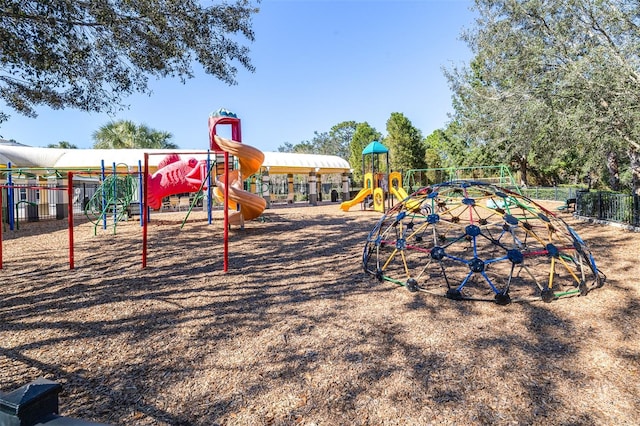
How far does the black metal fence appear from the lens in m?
10.4

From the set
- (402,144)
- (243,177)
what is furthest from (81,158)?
(402,144)

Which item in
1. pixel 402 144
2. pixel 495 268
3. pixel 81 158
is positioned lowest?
pixel 495 268

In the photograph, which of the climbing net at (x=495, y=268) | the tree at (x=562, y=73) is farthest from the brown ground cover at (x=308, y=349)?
the tree at (x=562, y=73)

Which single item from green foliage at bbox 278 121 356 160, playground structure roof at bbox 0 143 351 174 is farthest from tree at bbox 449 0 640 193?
green foliage at bbox 278 121 356 160

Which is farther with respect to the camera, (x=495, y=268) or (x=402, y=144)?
(x=402, y=144)

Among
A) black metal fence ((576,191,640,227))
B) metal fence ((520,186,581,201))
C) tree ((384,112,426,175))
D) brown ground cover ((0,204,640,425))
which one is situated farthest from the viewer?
tree ((384,112,426,175))

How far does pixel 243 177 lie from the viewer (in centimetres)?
1174

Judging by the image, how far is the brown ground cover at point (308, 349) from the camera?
273 centimetres

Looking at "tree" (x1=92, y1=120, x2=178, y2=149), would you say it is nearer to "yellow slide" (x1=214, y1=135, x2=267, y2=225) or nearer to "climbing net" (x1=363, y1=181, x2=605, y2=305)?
"yellow slide" (x1=214, y1=135, x2=267, y2=225)

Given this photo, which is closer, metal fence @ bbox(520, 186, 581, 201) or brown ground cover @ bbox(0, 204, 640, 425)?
brown ground cover @ bbox(0, 204, 640, 425)

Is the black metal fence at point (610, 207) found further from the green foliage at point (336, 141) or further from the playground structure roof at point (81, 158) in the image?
the green foliage at point (336, 141)

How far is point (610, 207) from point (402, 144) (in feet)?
83.9

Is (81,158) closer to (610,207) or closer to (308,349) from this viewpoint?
(308,349)

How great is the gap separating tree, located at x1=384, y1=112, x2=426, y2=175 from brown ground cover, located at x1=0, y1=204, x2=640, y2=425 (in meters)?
30.7
